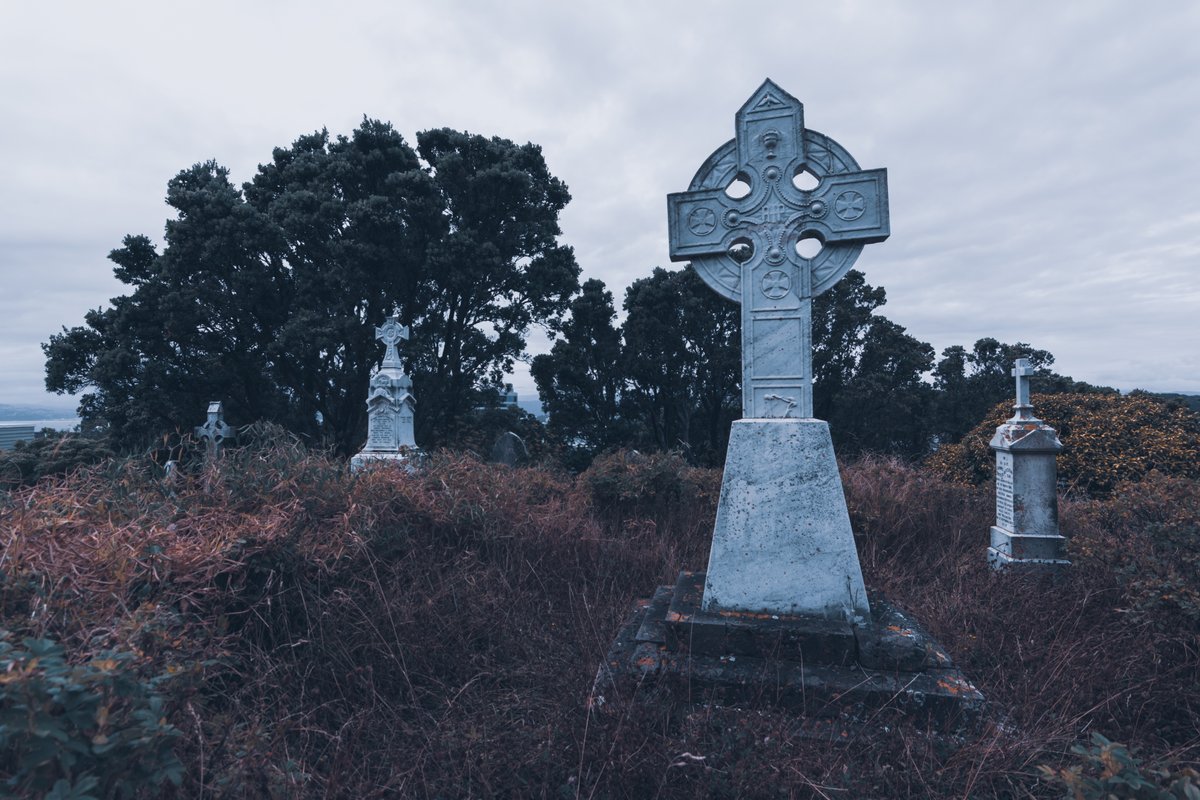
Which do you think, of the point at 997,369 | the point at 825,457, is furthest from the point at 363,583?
the point at 997,369

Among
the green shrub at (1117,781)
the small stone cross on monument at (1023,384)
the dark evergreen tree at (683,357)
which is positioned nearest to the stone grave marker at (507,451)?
the dark evergreen tree at (683,357)

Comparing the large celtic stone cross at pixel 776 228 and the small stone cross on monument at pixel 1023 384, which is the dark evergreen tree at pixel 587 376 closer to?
the small stone cross on monument at pixel 1023 384

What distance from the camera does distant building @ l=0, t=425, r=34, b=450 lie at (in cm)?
1000

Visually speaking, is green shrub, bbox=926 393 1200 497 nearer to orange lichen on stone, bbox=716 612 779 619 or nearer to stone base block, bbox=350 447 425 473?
orange lichen on stone, bbox=716 612 779 619

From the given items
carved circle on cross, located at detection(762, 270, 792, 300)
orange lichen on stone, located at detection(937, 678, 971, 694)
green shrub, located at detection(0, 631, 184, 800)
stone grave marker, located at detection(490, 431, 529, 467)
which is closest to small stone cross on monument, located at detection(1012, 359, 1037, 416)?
carved circle on cross, located at detection(762, 270, 792, 300)

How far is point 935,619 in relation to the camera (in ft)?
11.7

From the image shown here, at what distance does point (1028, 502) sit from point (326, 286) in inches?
507

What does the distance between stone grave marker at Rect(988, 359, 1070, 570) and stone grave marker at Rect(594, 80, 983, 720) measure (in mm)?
2746

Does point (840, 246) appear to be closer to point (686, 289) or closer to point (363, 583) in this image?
point (363, 583)

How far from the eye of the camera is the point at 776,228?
339 cm

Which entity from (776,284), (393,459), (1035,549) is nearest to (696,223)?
(776,284)

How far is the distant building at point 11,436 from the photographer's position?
9997mm

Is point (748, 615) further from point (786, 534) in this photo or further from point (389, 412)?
point (389, 412)

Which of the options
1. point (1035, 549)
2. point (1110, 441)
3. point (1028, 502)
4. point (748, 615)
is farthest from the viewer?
point (1110, 441)
